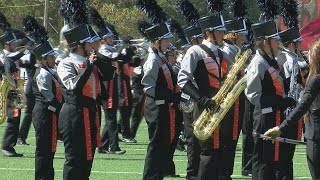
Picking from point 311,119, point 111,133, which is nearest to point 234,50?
point 311,119

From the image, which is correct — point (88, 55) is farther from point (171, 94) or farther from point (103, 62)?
point (171, 94)

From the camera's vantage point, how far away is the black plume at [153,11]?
13.4 metres

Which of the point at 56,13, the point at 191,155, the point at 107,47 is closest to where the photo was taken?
the point at 191,155

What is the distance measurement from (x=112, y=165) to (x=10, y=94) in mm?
2313

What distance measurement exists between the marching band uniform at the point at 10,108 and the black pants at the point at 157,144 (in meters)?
4.45

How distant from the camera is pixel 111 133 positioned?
1688 centimetres

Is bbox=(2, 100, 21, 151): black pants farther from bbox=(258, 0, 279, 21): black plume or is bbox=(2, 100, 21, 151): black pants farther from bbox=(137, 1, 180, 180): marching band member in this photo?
bbox=(258, 0, 279, 21): black plume

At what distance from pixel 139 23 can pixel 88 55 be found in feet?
20.6

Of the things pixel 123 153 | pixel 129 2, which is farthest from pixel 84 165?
pixel 129 2

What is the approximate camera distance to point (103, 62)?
10.7m

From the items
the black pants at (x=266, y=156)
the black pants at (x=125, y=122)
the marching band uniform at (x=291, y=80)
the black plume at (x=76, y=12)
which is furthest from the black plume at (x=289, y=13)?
the black pants at (x=125, y=122)

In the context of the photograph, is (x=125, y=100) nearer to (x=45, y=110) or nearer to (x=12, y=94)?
(x=12, y=94)

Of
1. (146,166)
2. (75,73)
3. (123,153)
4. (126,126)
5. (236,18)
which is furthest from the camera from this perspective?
(126,126)

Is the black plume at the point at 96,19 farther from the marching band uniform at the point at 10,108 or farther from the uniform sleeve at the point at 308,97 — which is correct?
the uniform sleeve at the point at 308,97
